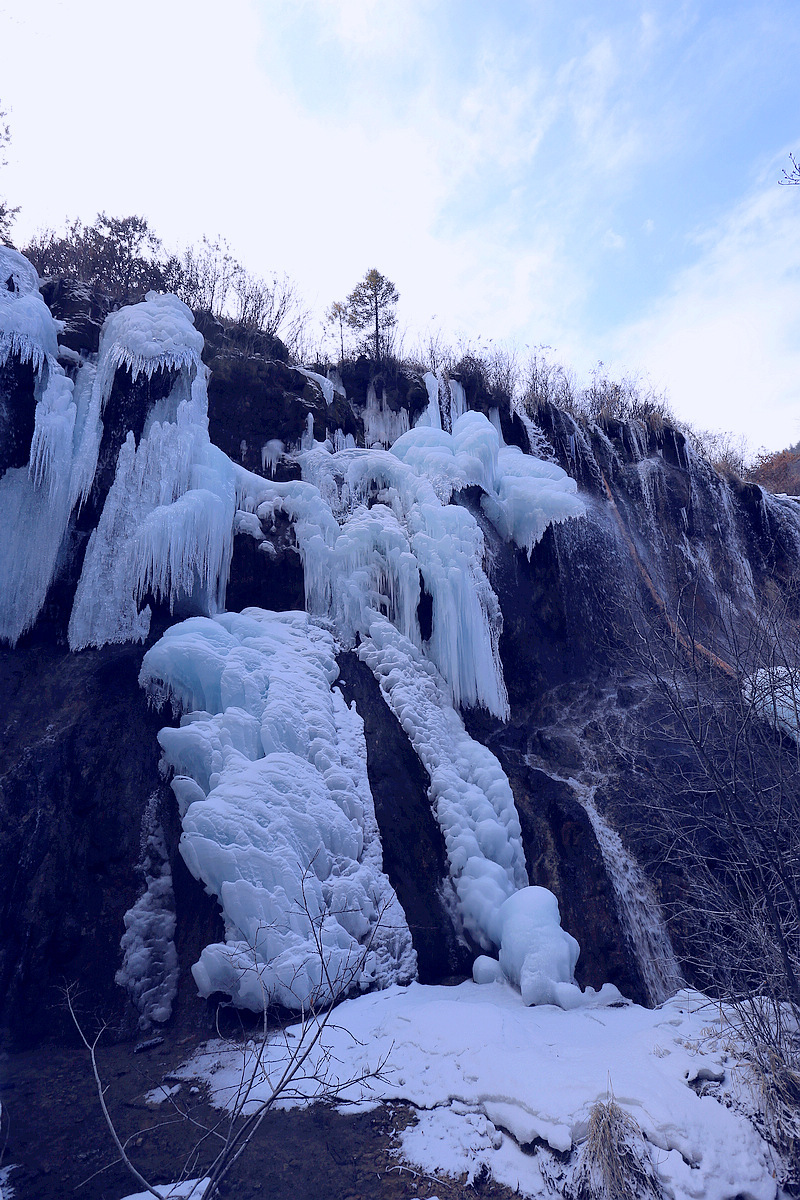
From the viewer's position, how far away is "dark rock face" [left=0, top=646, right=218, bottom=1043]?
4703 millimetres

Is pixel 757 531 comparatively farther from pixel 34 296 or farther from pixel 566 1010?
pixel 34 296

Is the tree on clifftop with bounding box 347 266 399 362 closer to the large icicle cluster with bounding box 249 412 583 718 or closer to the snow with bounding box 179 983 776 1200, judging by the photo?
the large icicle cluster with bounding box 249 412 583 718

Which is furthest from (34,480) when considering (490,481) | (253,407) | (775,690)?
(775,690)

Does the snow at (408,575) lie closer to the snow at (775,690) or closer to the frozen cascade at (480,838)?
the frozen cascade at (480,838)

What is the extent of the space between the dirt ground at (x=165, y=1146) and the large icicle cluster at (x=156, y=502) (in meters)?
3.68

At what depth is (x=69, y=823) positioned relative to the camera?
17.4ft

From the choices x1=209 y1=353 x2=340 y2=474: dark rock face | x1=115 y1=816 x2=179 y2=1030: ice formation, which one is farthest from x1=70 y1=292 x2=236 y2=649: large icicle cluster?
x1=115 y1=816 x2=179 y2=1030: ice formation

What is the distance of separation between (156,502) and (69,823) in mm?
3278

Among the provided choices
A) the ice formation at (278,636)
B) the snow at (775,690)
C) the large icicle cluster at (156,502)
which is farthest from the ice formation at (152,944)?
the snow at (775,690)

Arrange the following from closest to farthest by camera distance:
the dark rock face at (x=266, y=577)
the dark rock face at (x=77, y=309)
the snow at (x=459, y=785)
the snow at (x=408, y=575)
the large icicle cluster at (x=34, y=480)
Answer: the snow at (x=459, y=785), the large icicle cluster at (x=34, y=480), the dark rock face at (x=77, y=309), the dark rock face at (x=266, y=577), the snow at (x=408, y=575)

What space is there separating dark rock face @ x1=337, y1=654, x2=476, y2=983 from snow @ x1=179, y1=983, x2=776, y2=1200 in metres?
0.74

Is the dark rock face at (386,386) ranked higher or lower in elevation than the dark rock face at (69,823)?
higher

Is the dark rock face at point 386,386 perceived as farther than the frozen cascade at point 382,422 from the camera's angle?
Yes

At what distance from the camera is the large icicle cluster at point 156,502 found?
632 cm
